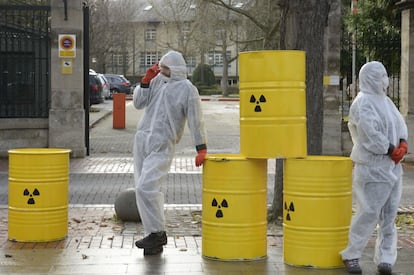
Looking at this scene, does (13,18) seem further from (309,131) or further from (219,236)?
(219,236)

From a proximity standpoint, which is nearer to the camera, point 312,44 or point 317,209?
point 317,209

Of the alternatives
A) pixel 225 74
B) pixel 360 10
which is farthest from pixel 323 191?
pixel 225 74

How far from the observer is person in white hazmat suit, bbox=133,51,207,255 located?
7312 mm

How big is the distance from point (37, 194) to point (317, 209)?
2932 mm

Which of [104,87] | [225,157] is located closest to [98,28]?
[104,87]

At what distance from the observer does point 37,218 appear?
780 cm

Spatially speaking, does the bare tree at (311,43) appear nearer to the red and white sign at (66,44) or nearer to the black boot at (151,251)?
the black boot at (151,251)

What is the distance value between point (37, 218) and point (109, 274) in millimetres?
1519

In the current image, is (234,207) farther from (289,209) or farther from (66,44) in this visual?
(66,44)

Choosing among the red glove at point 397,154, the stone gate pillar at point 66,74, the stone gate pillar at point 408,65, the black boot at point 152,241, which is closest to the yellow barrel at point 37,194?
the black boot at point 152,241

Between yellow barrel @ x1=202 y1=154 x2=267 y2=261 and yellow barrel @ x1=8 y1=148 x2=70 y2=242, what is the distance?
5.54 feet

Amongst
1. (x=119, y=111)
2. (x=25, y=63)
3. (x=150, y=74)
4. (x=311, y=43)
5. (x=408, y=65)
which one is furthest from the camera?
(x=119, y=111)

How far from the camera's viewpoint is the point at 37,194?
7777 millimetres

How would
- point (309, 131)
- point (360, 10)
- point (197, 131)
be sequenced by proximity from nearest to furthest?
point (197, 131)
point (309, 131)
point (360, 10)
